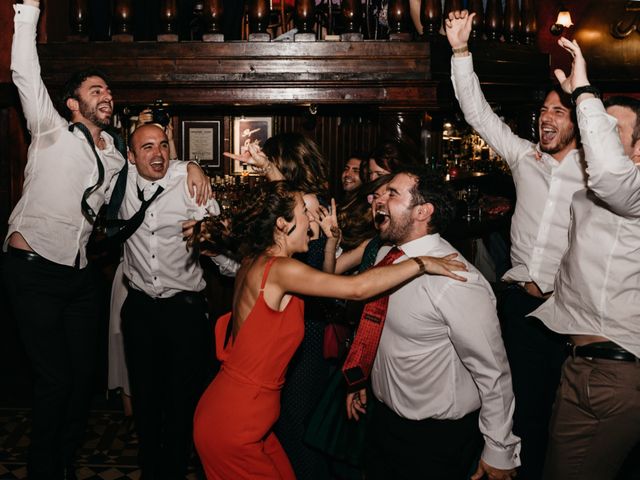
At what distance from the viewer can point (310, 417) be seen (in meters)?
2.81

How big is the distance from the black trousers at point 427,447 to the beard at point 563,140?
54.4 inches

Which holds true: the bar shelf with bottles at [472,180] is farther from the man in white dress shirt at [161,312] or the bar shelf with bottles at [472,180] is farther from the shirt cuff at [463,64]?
the man in white dress shirt at [161,312]

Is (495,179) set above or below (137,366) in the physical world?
above

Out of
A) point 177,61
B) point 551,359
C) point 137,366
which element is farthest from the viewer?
point 177,61

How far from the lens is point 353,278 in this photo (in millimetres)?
2393

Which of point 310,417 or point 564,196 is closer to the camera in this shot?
point 310,417

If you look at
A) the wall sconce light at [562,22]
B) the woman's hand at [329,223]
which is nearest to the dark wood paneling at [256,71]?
the woman's hand at [329,223]

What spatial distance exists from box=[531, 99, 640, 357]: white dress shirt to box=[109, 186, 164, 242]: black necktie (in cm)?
206

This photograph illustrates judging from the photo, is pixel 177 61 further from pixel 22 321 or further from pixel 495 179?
pixel 495 179

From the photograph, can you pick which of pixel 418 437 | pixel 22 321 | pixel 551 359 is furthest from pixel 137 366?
pixel 551 359

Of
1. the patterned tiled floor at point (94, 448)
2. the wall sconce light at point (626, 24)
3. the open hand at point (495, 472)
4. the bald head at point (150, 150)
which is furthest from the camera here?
the wall sconce light at point (626, 24)

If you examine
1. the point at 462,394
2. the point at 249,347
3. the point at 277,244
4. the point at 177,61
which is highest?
the point at 177,61

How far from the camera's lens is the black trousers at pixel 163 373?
11.2 feet

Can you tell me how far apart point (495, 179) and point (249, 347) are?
A: 4.05 m
